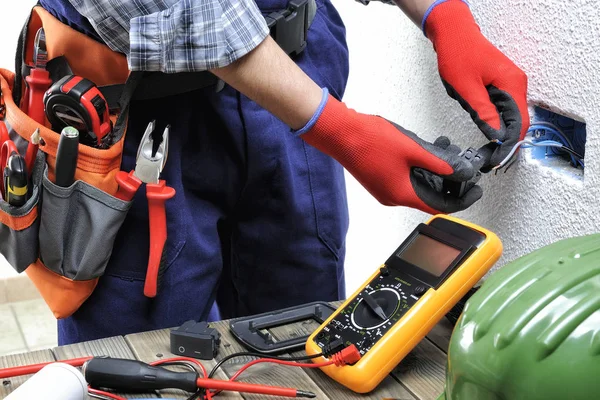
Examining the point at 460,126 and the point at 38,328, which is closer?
the point at 460,126

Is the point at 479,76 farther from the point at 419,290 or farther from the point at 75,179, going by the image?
the point at 75,179

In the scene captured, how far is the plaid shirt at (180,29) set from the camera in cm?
79

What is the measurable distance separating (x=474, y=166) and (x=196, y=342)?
371mm

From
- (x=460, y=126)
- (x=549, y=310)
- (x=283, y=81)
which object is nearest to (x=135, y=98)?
(x=283, y=81)

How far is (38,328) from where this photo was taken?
233 cm

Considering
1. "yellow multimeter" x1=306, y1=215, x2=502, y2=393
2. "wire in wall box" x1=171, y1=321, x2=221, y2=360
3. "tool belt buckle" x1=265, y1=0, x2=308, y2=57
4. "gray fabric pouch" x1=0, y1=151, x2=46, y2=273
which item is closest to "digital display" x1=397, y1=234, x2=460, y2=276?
"yellow multimeter" x1=306, y1=215, x2=502, y2=393

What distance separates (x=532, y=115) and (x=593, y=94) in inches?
5.1

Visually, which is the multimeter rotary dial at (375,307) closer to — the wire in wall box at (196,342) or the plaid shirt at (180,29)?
the wire in wall box at (196,342)

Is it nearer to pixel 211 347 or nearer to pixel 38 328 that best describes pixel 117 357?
pixel 211 347

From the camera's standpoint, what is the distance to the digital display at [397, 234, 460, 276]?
2.53 feet

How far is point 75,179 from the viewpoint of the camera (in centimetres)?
88

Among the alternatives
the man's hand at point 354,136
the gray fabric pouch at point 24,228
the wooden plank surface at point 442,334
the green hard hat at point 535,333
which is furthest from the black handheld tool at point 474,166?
the gray fabric pouch at point 24,228

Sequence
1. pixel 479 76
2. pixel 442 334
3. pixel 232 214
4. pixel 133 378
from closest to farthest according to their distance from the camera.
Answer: pixel 133 378 < pixel 442 334 < pixel 479 76 < pixel 232 214

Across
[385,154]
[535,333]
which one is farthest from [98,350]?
[535,333]
